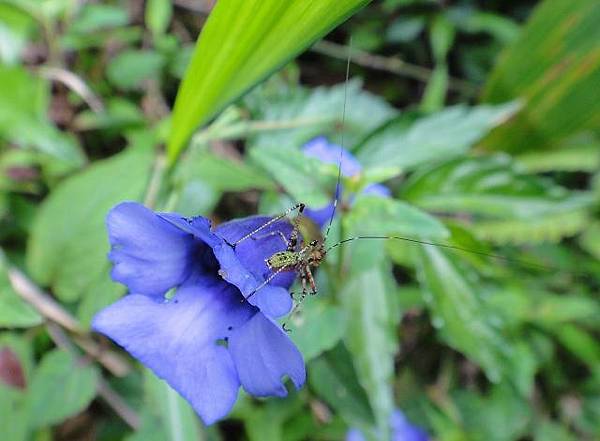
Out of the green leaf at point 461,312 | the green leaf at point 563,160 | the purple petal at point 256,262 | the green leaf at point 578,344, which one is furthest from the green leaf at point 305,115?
the green leaf at point 578,344

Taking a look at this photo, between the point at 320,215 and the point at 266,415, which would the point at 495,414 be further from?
the point at 320,215

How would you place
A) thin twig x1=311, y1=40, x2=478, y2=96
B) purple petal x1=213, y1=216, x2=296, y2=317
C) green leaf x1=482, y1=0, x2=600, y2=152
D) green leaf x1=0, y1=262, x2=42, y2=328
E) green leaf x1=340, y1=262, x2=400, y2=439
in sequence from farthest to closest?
thin twig x1=311, y1=40, x2=478, y2=96
green leaf x1=482, y1=0, x2=600, y2=152
green leaf x1=340, y1=262, x2=400, y2=439
green leaf x1=0, y1=262, x2=42, y2=328
purple petal x1=213, y1=216, x2=296, y2=317

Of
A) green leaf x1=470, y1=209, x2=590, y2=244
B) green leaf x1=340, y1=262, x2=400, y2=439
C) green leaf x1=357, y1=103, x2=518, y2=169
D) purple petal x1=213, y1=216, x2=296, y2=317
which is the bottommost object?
green leaf x1=470, y1=209, x2=590, y2=244

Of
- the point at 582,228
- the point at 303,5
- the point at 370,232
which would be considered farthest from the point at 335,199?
the point at 582,228

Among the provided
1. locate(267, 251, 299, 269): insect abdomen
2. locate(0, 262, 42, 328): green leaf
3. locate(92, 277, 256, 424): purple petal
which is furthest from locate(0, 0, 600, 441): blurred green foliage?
locate(92, 277, 256, 424): purple petal

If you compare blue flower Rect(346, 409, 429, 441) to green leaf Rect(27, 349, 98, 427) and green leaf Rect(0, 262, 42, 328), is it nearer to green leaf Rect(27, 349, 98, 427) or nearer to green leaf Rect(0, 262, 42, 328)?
green leaf Rect(27, 349, 98, 427)

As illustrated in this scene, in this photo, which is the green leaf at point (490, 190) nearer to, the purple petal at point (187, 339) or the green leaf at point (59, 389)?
the purple petal at point (187, 339)
